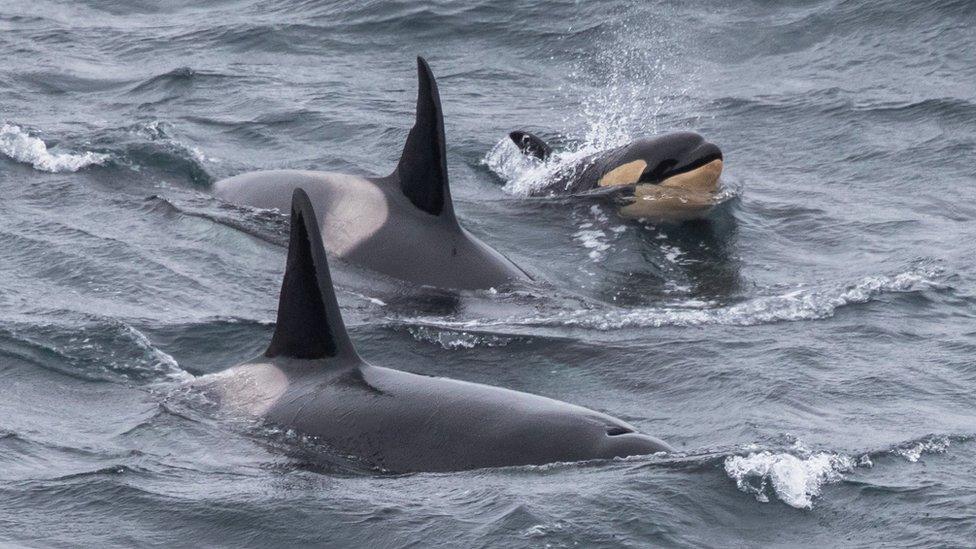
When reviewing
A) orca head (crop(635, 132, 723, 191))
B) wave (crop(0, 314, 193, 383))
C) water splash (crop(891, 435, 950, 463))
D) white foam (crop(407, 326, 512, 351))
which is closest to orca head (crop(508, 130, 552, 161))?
orca head (crop(635, 132, 723, 191))

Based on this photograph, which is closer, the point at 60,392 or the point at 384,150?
the point at 60,392

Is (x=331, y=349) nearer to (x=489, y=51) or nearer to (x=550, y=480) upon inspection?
(x=550, y=480)

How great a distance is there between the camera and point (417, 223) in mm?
14000

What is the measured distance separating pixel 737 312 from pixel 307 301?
4555 millimetres

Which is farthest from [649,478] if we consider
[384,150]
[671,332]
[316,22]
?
[316,22]

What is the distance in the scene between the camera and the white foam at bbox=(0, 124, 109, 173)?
17562mm

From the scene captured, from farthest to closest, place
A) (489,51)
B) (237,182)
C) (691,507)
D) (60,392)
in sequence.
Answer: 1. (489,51)
2. (237,182)
3. (60,392)
4. (691,507)

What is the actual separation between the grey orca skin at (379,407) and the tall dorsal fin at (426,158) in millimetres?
3376

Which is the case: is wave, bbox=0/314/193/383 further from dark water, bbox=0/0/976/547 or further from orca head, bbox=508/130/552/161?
orca head, bbox=508/130/552/161

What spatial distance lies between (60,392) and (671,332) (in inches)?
178

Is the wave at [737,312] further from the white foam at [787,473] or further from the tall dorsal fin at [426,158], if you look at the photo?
the white foam at [787,473]

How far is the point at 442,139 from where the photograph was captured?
1329 cm

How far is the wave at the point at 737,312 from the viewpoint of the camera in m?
12.7

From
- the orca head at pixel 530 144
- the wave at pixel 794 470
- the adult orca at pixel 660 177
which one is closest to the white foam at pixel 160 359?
the wave at pixel 794 470
